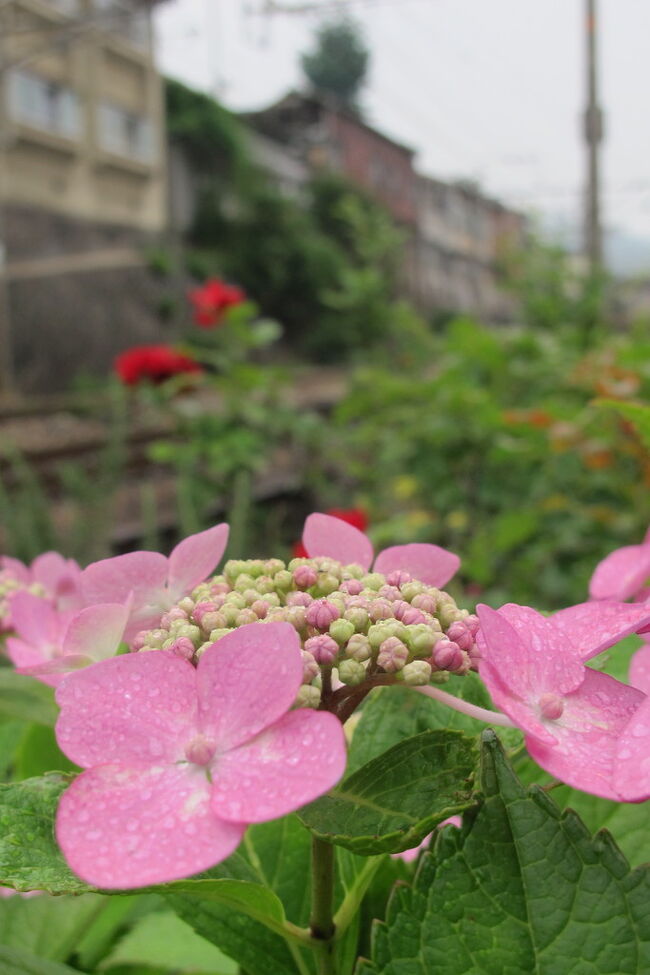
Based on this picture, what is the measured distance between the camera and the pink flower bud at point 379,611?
0.98 feet

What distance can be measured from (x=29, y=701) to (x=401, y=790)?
10.6 inches

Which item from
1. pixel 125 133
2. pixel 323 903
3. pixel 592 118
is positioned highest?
pixel 125 133

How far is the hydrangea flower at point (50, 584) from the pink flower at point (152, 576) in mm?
89

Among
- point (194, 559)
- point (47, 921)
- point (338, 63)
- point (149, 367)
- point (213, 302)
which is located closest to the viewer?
point (194, 559)

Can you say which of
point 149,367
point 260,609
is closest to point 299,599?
point 260,609

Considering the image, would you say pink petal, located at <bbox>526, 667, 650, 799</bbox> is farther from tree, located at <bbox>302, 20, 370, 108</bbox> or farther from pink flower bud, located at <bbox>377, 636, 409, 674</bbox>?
tree, located at <bbox>302, 20, 370, 108</bbox>

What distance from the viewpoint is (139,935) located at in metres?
0.53

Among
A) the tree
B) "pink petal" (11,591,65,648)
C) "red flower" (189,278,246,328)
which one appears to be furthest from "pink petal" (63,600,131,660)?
the tree

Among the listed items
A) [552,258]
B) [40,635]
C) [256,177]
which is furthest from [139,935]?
[256,177]

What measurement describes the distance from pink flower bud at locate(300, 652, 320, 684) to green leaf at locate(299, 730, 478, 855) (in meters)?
0.04

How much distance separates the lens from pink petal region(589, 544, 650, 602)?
0.40 m

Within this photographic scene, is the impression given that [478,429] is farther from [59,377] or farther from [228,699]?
[59,377]

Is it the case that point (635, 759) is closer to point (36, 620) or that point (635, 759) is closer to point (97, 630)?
point (97, 630)

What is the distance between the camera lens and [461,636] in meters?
0.29
